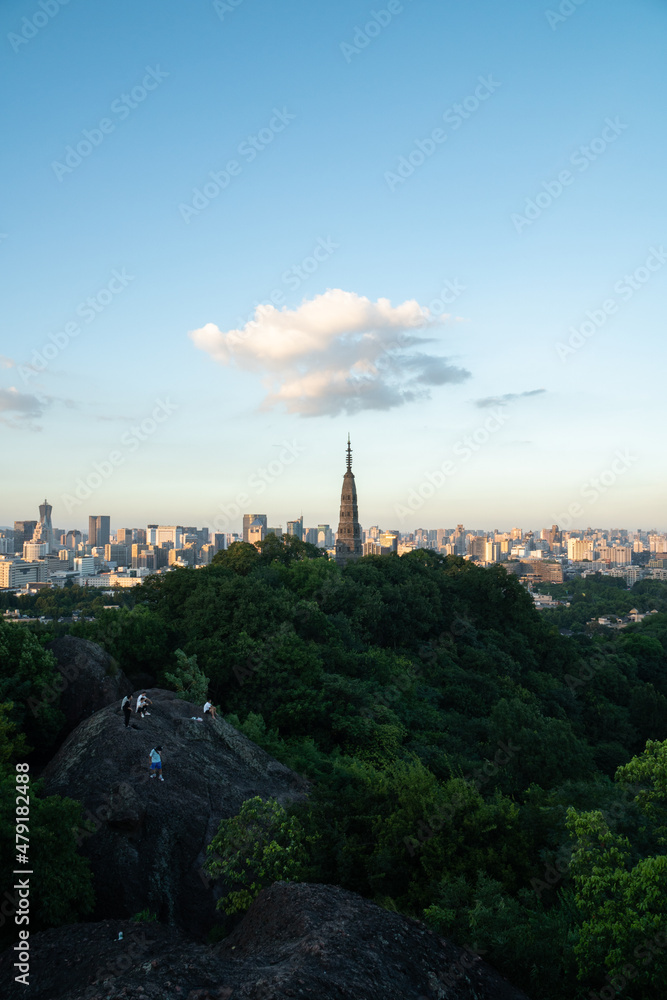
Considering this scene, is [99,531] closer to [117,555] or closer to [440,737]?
[117,555]

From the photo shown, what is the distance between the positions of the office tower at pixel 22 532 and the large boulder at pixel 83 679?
168m

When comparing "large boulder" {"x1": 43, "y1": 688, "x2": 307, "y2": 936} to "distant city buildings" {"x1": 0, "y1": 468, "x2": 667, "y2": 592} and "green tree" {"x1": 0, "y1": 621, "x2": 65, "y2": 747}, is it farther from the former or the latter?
"distant city buildings" {"x1": 0, "y1": 468, "x2": 667, "y2": 592}

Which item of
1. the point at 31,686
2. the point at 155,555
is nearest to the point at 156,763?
the point at 31,686

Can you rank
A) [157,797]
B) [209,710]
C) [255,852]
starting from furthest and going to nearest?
[209,710]
[157,797]
[255,852]

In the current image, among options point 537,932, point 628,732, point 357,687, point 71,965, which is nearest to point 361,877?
point 537,932

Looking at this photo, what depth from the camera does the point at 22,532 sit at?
17962 cm

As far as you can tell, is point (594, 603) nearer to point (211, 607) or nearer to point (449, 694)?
point (449, 694)

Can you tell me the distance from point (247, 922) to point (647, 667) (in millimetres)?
48086

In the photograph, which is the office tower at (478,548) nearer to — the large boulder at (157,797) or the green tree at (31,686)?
the green tree at (31,686)

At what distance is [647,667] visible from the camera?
48781 mm

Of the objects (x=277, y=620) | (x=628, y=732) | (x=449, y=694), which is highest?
(x=277, y=620)

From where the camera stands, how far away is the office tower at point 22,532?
171650 mm

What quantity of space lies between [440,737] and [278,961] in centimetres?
1777

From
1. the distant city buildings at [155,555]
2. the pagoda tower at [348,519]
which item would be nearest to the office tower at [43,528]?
the distant city buildings at [155,555]
